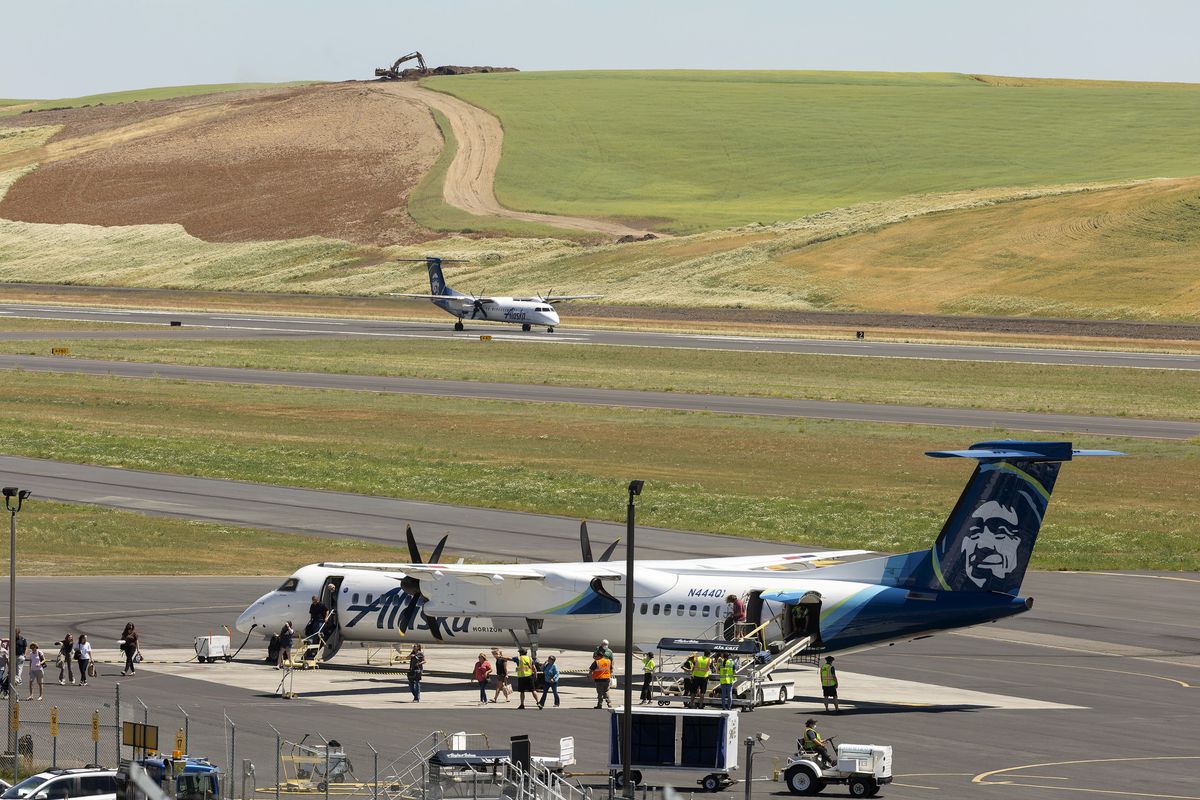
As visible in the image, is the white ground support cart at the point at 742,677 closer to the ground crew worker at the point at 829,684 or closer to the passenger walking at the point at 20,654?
the ground crew worker at the point at 829,684

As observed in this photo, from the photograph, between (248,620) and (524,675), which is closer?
(524,675)

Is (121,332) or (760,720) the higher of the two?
(121,332)

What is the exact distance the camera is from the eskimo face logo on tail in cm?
4528

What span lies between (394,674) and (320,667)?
2.52 metres

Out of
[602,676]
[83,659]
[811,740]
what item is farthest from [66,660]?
[811,740]

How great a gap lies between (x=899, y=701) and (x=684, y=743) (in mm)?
10539

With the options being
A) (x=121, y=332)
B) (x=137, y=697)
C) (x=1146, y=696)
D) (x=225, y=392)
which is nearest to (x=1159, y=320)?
(x=225, y=392)

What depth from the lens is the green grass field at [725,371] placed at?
120938 mm

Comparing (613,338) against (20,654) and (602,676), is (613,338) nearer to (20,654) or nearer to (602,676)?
(20,654)

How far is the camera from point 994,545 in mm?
45312

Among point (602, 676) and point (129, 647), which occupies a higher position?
point (129, 647)

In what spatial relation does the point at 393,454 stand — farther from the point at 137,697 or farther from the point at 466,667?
the point at 137,697

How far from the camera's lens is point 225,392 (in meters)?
123

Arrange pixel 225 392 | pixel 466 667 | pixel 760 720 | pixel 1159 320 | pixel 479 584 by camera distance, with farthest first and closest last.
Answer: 1. pixel 1159 320
2. pixel 225 392
3. pixel 466 667
4. pixel 479 584
5. pixel 760 720
